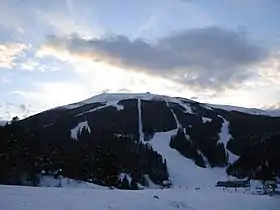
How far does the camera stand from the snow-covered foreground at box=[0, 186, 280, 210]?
68.3 ft

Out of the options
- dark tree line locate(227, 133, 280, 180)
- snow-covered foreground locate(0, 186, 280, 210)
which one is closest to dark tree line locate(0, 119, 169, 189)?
snow-covered foreground locate(0, 186, 280, 210)

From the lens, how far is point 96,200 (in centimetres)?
2427

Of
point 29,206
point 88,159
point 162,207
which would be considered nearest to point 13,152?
point 88,159

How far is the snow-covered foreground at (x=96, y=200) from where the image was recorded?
20.8 meters

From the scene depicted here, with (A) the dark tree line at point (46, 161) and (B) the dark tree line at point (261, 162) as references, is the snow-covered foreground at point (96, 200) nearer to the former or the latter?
(A) the dark tree line at point (46, 161)

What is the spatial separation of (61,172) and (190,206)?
5093 centimetres

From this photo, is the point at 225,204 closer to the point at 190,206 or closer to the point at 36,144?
the point at 190,206

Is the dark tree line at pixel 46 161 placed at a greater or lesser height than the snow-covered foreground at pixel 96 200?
greater

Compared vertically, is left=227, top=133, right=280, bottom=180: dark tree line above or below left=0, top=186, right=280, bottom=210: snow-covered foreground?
above

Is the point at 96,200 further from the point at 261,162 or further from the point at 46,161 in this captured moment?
the point at 261,162

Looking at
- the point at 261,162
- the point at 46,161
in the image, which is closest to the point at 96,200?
the point at 46,161

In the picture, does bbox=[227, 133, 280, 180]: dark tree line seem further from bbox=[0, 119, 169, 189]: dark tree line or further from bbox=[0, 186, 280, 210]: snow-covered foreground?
bbox=[0, 186, 280, 210]: snow-covered foreground

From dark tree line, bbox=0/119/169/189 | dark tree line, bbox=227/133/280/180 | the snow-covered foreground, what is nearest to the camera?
the snow-covered foreground

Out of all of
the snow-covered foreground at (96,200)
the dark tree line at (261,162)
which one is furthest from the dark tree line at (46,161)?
the dark tree line at (261,162)
